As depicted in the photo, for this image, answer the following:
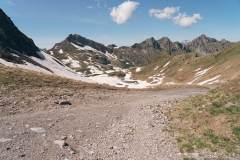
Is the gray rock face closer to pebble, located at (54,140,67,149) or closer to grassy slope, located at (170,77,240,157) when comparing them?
grassy slope, located at (170,77,240,157)

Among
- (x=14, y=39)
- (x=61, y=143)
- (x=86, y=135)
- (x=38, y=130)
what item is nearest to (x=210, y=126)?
(x=86, y=135)

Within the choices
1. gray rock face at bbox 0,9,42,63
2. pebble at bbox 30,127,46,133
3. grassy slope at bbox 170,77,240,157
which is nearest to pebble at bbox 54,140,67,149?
pebble at bbox 30,127,46,133

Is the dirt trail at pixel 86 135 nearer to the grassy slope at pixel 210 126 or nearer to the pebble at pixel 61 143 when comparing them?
the pebble at pixel 61 143

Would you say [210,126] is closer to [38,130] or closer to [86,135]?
[86,135]

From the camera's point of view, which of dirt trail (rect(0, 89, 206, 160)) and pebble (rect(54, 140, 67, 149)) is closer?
dirt trail (rect(0, 89, 206, 160))

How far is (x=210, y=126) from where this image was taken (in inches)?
999

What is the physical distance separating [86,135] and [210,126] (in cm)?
1030

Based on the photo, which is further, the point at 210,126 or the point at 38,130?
the point at 210,126

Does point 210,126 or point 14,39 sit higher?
point 14,39

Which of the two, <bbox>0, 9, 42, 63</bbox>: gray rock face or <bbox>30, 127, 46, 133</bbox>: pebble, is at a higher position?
<bbox>0, 9, 42, 63</bbox>: gray rock face

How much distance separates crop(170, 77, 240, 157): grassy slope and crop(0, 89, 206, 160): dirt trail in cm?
123

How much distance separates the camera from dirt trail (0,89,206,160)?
1820cm

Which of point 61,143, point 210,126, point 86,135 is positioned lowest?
point 61,143

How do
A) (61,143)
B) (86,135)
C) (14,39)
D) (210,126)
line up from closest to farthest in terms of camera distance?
1. (61,143)
2. (86,135)
3. (210,126)
4. (14,39)
